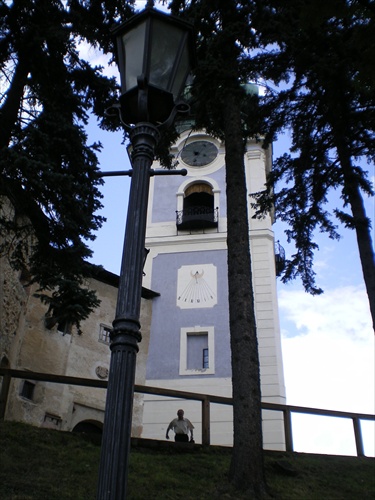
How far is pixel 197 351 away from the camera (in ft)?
75.2

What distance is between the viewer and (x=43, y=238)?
10.9 meters

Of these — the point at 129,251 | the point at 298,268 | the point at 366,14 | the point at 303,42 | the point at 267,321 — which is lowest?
the point at 129,251

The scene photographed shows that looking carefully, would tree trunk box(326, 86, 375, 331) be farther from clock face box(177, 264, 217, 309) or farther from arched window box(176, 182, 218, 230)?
arched window box(176, 182, 218, 230)

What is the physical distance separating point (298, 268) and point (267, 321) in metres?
8.91

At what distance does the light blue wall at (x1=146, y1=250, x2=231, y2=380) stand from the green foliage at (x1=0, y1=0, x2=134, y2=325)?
11.4m

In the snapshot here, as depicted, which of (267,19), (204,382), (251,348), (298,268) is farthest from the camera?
(204,382)

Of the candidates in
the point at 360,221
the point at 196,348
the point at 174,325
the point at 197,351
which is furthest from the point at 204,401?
the point at 174,325

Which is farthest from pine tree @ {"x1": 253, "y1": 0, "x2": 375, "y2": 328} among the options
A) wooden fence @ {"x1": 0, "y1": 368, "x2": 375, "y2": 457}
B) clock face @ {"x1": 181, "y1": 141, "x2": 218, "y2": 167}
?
clock face @ {"x1": 181, "y1": 141, "x2": 218, "y2": 167}

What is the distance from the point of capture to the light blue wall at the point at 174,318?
2223cm

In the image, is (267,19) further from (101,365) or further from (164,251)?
(164,251)

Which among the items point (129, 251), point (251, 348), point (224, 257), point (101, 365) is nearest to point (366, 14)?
point (129, 251)

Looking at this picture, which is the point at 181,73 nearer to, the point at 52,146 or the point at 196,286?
the point at 52,146

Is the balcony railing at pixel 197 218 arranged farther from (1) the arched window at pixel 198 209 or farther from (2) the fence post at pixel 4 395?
(2) the fence post at pixel 4 395

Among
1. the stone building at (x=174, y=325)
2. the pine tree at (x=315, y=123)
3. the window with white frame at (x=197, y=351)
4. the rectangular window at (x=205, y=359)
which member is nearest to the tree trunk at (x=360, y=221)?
the pine tree at (x=315, y=123)
